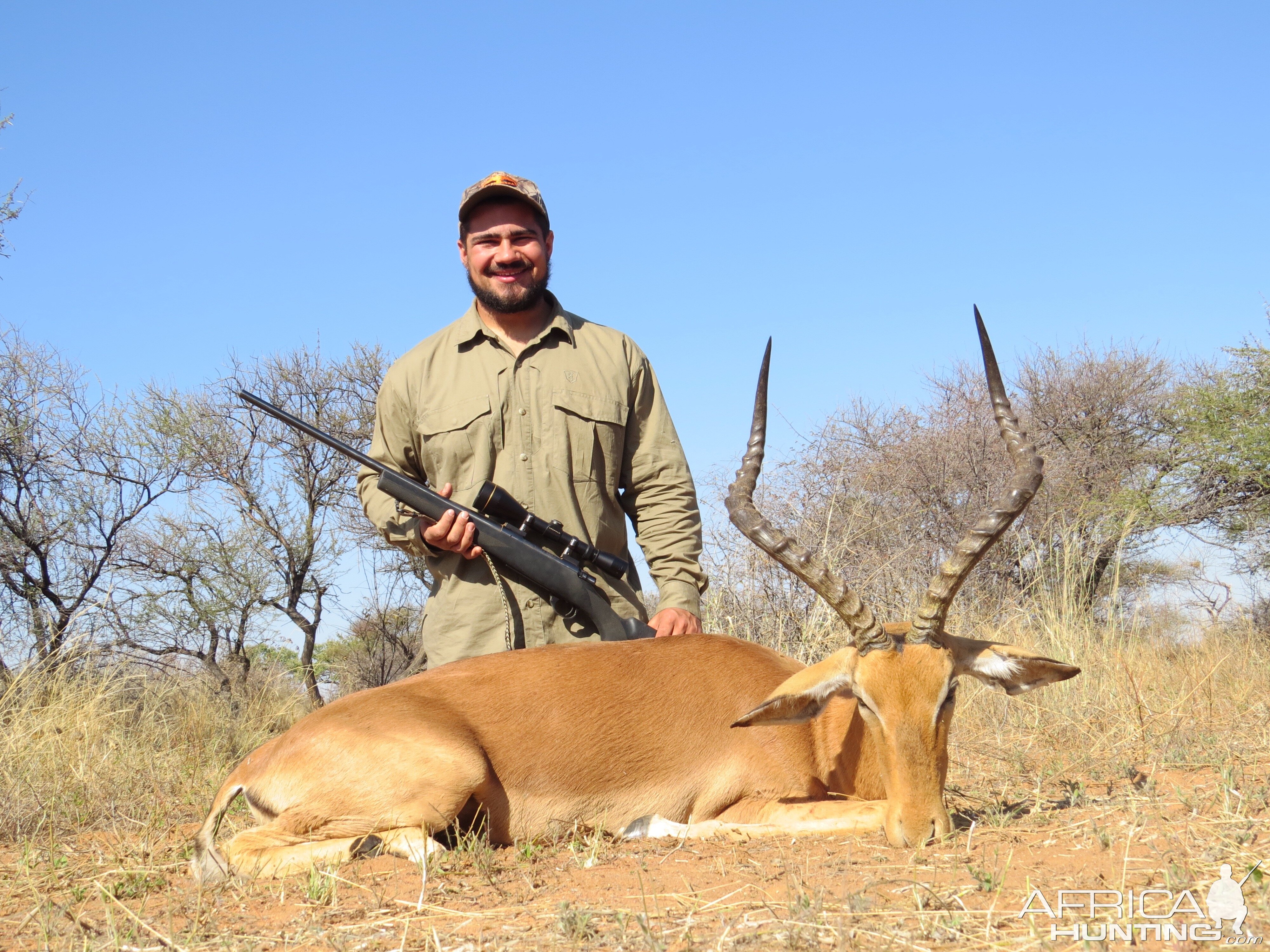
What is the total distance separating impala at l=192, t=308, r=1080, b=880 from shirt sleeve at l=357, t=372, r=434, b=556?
1.10 m

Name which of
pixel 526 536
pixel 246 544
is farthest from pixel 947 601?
pixel 246 544

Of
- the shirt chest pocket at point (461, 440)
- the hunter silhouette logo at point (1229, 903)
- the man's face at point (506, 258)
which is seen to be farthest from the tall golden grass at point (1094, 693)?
the man's face at point (506, 258)

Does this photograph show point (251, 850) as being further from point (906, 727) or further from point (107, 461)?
point (107, 461)

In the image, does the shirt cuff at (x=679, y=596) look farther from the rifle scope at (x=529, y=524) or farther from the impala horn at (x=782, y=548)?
the impala horn at (x=782, y=548)

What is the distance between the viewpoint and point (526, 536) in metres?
5.35

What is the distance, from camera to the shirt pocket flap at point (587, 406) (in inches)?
222

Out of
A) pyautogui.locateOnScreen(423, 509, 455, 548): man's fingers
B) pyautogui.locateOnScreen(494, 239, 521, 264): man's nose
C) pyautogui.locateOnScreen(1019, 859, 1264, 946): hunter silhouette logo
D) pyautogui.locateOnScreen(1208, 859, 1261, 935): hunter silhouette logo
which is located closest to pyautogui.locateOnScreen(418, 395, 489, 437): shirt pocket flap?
pyautogui.locateOnScreen(423, 509, 455, 548): man's fingers

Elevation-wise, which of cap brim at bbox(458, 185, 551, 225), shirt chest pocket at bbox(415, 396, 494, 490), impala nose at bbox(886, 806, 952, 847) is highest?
cap brim at bbox(458, 185, 551, 225)

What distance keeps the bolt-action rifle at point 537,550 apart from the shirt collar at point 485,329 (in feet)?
2.85

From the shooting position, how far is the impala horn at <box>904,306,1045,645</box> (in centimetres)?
397

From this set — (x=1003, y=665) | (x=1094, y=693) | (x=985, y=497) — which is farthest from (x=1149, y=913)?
(x=985, y=497)

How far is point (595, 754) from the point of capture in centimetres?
442

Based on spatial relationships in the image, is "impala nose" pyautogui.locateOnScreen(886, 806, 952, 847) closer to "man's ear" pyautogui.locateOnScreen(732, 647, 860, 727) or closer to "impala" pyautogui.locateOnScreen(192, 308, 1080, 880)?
"impala" pyautogui.locateOnScreen(192, 308, 1080, 880)

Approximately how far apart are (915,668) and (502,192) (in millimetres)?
3427
